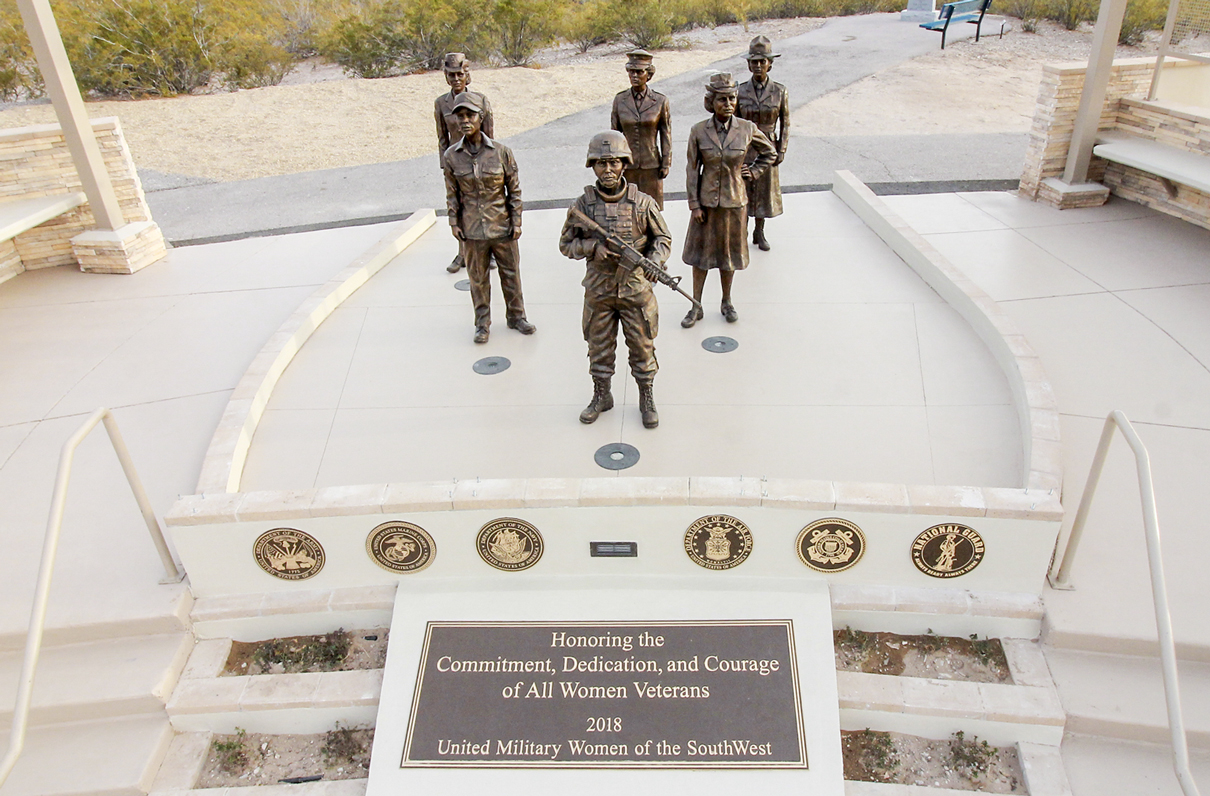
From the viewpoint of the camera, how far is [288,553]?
4398mm

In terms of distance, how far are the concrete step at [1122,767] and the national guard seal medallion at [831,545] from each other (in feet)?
4.12

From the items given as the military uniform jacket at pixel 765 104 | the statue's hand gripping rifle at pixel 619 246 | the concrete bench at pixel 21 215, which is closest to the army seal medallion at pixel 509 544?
the statue's hand gripping rifle at pixel 619 246

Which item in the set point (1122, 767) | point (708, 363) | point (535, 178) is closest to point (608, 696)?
point (1122, 767)

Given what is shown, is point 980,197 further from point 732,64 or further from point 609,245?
point 732,64

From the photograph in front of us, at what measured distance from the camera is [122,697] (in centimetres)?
404

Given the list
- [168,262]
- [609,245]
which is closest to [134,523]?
[609,245]

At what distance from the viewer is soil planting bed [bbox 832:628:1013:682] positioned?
4.06 metres

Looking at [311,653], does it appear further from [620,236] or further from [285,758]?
[620,236]

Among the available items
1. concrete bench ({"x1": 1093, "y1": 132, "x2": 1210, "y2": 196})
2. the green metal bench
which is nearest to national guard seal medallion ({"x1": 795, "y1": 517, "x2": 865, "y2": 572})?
concrete bench ({"x1": 1093, "y1": 132, "x2": 1210, "y2": 196})

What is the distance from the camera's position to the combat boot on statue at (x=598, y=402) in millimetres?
5387

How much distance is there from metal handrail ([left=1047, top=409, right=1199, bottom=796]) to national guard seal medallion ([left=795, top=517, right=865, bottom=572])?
102 cm

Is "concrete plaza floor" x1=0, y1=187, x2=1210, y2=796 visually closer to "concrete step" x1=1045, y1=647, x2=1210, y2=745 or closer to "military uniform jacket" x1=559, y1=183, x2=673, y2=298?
"concrete step" x1=1045, y1=647, x2=1210, y2=745

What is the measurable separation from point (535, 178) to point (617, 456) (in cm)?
755

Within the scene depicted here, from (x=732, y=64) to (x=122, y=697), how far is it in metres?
17.6
